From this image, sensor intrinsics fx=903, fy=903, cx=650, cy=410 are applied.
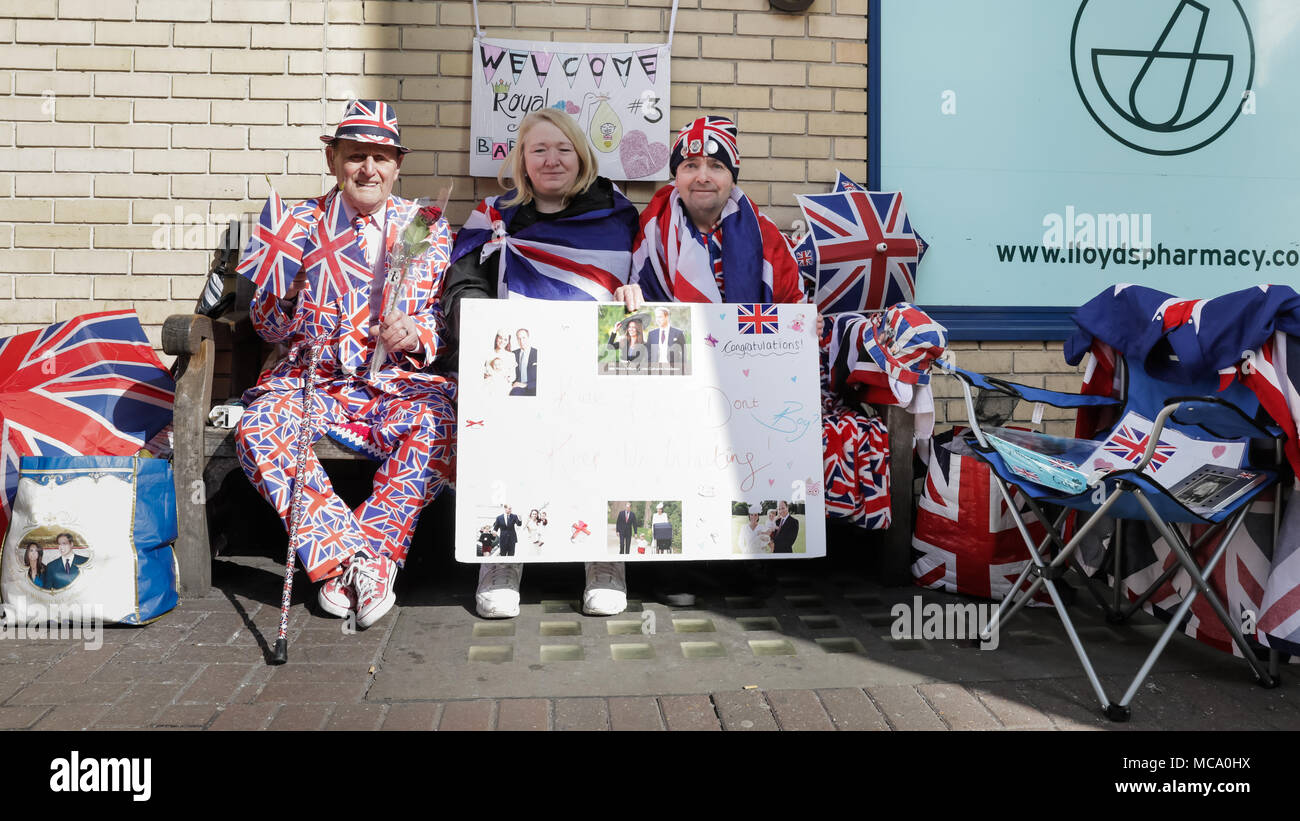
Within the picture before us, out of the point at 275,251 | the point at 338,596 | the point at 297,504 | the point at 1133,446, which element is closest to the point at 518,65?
the point at 275,251

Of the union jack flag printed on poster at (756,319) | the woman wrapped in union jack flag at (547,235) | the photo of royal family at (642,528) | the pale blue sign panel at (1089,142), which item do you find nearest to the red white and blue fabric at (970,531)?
the union jack flag printed on poster at (756,319)

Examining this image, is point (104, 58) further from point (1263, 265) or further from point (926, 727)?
point (1263, 265)

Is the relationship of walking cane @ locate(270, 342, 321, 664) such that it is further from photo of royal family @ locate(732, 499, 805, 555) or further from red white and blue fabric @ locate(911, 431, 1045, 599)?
red white and blue fabric @ locate(911, 431, 1045, 599)

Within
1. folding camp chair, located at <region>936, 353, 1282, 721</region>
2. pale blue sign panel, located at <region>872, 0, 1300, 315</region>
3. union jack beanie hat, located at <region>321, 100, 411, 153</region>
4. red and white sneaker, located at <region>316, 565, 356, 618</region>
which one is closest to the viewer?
folding camp chair, located at <region>936, 353, 1282, 721</region>

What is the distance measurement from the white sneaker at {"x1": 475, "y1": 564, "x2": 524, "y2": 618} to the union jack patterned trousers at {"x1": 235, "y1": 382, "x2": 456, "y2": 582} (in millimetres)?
310

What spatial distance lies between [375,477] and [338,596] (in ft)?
1.49

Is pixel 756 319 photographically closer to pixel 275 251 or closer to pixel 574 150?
pixel 574 150

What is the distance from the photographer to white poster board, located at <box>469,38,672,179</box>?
4.25 meters

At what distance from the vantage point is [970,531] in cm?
337

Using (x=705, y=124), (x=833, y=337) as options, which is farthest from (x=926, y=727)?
(x=705, y=124)

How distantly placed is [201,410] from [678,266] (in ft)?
6.23

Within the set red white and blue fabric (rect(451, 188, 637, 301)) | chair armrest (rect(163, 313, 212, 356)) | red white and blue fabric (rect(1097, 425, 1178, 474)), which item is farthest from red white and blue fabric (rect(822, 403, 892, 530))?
chair armrest (rect(163, 313, 212, 356))

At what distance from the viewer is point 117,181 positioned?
4.17 metres
